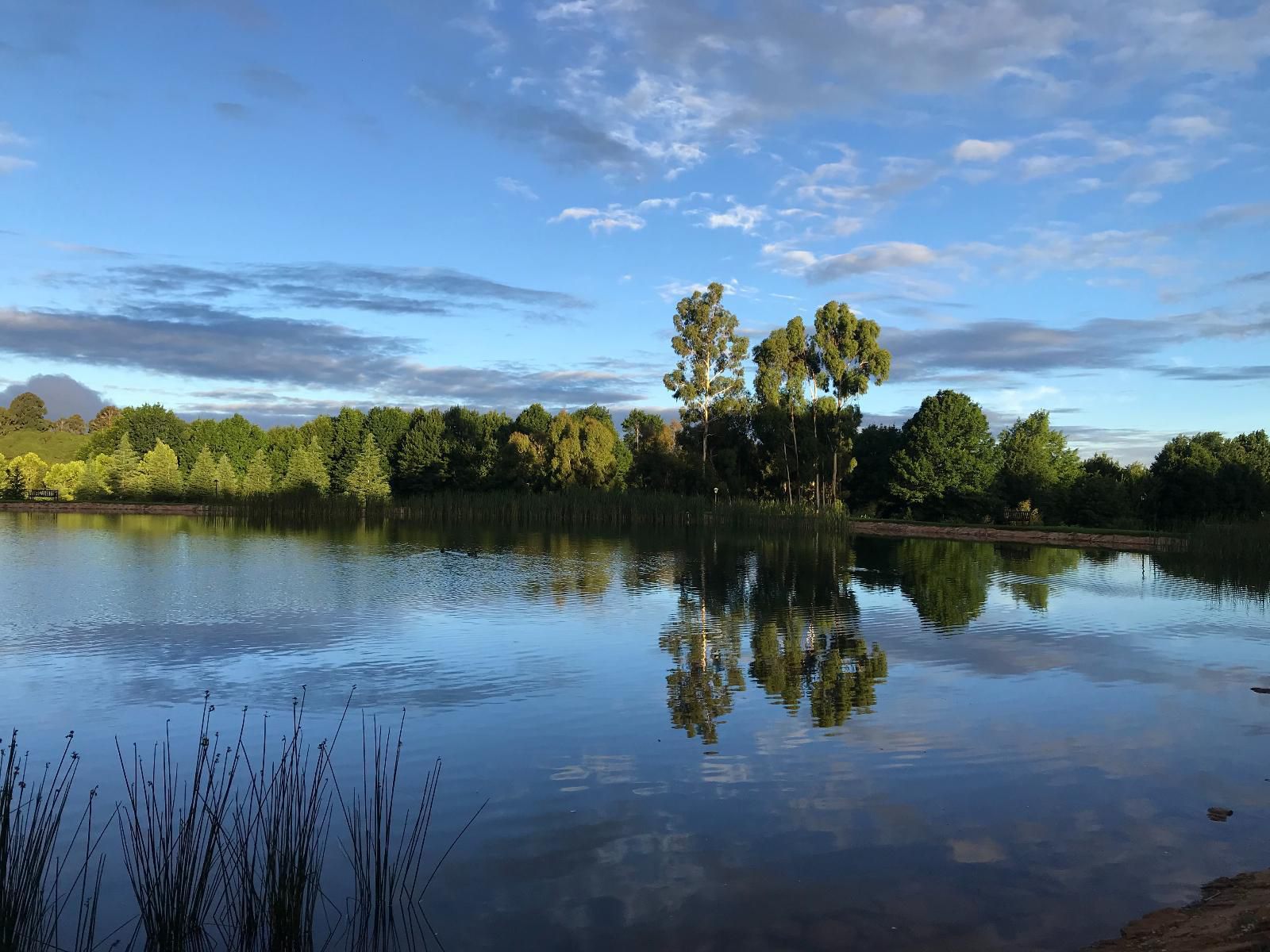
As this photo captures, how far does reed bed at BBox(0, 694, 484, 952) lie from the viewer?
4.62 m

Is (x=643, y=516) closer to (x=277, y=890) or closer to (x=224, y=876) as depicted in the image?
(x=224, y=876)

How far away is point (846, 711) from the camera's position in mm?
10109

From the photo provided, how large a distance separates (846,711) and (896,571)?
17.5 m

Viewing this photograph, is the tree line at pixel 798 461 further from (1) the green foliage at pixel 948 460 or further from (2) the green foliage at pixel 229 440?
(2) the green foliage at pixel 229 440

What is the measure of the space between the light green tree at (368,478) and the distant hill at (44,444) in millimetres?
74094

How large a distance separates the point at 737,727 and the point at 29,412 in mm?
Result: 190452

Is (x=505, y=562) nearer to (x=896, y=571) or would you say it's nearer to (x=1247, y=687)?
(x=896, y=571)

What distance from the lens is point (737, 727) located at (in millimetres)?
9344

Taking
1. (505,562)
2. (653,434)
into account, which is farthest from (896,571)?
(653,434)

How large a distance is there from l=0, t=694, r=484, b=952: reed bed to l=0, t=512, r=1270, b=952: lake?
0.35m

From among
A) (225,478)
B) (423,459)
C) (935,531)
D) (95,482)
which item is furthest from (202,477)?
(935,531)

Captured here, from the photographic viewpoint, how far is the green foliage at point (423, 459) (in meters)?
76.4

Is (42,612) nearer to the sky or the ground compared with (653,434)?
nearer to the ground

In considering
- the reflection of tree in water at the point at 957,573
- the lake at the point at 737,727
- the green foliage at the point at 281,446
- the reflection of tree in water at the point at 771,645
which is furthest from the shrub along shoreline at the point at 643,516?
the green foliage at the point at 281,446
